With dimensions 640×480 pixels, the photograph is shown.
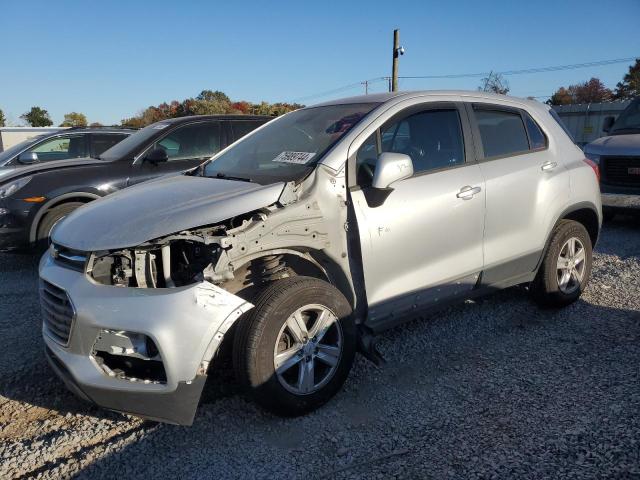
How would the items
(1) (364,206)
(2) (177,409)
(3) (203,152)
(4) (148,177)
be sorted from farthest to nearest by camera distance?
1. (3) (203,152)
2. (4) (148,177)
3. (1) (364,206)
4. (2) (177,409)

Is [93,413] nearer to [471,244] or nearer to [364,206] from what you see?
[364,206]

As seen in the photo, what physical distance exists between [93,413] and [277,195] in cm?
173

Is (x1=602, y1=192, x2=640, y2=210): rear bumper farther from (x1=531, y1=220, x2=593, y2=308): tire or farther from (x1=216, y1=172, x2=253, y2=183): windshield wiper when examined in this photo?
(x1=216, y1=172, x2=253, y2=183): windshield wiper

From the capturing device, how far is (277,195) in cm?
295

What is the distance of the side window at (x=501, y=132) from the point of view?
3984mm

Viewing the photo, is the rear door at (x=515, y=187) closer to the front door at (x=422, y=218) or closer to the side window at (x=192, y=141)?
the front door at (x=422, y=218)

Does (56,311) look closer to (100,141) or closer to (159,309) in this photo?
(159,309)

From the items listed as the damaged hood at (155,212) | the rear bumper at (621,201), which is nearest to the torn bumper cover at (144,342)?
the damaged hood at (155,212)

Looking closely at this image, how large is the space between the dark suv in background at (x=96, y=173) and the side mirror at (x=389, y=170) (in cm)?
415

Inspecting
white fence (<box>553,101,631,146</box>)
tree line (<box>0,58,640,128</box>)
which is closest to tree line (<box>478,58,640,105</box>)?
tree line (<box>0,58,640,128</box>)

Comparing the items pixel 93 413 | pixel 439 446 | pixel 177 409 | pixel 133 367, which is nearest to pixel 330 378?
pixel 439 446

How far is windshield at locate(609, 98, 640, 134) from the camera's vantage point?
28.1 feet

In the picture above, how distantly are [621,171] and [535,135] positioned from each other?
448 centimetres

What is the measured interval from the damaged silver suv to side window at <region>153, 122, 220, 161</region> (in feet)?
9.93
